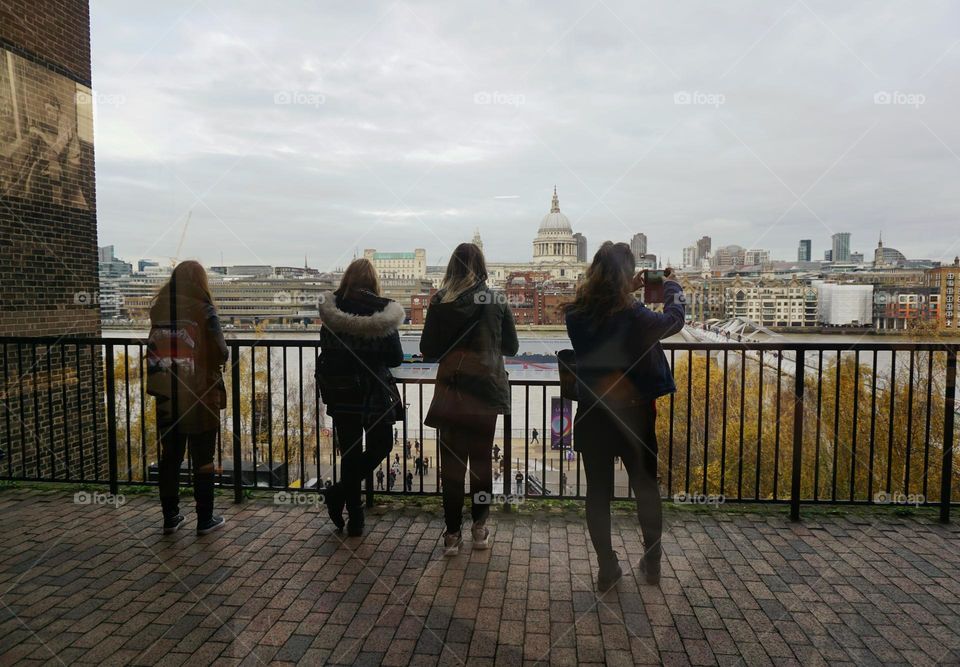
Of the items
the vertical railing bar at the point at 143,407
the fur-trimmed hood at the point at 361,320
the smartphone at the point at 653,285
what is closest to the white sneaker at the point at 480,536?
the fur-trimmed hood at the point at 361,320

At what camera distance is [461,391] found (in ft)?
11.9

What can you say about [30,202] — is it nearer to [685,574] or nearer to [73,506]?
[73,506]

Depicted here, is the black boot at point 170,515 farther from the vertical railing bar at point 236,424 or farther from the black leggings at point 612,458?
the black leggings at point 612,458

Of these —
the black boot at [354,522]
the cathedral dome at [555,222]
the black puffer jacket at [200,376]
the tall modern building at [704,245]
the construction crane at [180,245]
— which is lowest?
the black boot at [354,522]

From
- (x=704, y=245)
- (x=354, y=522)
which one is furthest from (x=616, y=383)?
(x=704, y=245)

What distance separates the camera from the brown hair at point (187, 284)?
3891 millimetres

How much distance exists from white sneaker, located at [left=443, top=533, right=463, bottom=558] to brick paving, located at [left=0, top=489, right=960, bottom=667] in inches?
2.7

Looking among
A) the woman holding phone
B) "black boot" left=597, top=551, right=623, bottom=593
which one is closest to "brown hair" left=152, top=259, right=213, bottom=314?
the woman holding phone

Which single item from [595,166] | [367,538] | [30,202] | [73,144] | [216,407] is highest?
[595,166]

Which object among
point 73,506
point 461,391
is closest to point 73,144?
point 73,506

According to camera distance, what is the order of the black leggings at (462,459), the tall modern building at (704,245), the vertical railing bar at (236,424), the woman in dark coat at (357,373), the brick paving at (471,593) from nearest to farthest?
1. the brick paving at (471,593)
2. the black leggings at (462,459)
3. the woman in dark coat at (357,373)
4. the vertical railing bar at (236,424)
5. the tall modern building at (704,245)

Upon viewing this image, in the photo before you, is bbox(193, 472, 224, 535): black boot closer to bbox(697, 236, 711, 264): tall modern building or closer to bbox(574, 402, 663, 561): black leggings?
bbox(574, 402, 663, 561): black leggings

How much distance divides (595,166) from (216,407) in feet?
144

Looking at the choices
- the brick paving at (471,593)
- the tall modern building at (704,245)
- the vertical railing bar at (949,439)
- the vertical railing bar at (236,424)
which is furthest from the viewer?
the tall modern building at (704,245)
